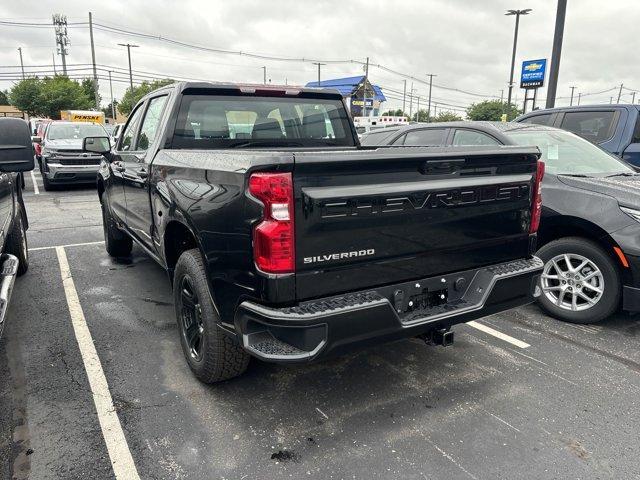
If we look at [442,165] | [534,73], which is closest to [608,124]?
[442,165]

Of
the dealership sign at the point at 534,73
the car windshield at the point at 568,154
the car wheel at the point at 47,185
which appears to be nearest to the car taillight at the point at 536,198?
the car windshield at the point at 568,154

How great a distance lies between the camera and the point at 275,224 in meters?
2.27

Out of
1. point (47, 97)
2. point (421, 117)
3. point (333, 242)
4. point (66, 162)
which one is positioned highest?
point (47, 97)

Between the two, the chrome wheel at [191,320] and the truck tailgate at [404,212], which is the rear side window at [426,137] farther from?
the chrome wheel at [191,320]

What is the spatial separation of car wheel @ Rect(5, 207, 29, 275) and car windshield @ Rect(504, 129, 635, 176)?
508cm

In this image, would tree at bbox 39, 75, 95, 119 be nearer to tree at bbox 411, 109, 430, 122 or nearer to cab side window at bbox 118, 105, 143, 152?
tree at bbox 411, 109, 430, 122

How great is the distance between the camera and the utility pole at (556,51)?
10680 millimetres

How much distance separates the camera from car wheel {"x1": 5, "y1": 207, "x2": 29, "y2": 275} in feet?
15.9

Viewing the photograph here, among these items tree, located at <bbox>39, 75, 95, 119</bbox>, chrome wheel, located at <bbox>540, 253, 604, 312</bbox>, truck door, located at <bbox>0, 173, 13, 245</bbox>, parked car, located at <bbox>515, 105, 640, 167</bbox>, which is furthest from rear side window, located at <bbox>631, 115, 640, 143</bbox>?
tree, located at <bbox>39, 75, 95, 119</bbox>

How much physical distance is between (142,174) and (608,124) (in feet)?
21.2

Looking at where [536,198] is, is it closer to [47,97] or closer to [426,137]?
[426,137]

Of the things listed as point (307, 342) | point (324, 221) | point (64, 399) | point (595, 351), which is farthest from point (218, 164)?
point (595, 351)

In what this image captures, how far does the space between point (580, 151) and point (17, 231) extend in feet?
19.2

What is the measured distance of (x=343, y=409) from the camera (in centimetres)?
300
